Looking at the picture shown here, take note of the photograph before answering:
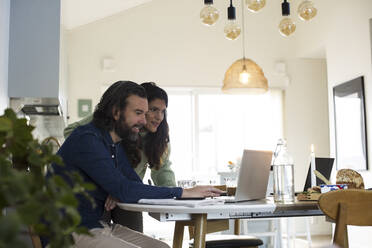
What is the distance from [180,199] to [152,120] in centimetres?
82

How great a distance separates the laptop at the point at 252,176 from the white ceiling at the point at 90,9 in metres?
4.05

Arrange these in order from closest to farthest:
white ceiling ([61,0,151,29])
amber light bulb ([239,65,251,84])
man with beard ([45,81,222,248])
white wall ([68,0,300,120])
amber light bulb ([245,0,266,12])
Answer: man with beard ([45,81,222,248]) < amber light bulb ([245,0,266,12]) < amber light bulb ([239,65,251,84]) < white ceiling ([61,0,151,29]) < white wall ([68,0,300,120])

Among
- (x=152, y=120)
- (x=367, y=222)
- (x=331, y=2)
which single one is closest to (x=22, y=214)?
(x=367, y=222)

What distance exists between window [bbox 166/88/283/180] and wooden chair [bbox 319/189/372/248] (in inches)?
207

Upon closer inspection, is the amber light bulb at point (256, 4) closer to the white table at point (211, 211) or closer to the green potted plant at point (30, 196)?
the white table at point (211, 211)

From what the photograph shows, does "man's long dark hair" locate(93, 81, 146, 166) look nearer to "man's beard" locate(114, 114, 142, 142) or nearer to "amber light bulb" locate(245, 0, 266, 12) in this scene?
"man's beard" locate(114, 114, 142, 142)

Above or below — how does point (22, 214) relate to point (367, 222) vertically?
above

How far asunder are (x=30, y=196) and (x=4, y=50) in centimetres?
288

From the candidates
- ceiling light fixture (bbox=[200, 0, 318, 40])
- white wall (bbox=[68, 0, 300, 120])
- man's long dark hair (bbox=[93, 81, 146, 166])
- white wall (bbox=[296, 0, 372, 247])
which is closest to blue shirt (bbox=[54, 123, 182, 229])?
man's long dark hair (bbox=[93, 81, 146, 166])

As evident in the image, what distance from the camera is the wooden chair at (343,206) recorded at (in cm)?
161

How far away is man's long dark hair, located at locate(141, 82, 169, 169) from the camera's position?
2754 millimetres

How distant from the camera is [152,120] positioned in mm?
2723

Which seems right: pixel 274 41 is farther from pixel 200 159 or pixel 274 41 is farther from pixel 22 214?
pixel 22 214

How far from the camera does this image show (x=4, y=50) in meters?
3.18
